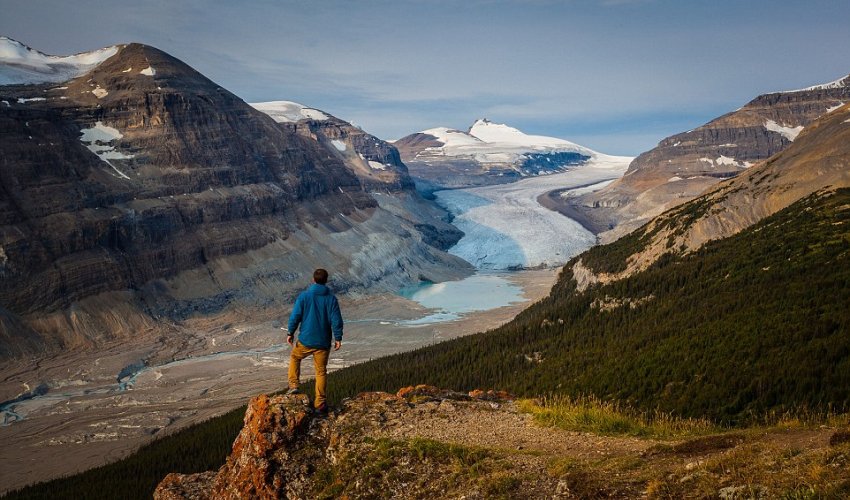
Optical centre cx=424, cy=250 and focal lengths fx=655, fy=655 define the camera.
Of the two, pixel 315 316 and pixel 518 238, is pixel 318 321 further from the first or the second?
pixel 518 238

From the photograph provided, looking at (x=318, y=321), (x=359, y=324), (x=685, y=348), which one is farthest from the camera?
(x=359, y=324)

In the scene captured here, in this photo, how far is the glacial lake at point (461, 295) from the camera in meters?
101

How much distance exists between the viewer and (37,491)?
3538 centimetres

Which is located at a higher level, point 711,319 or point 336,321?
point 336,321

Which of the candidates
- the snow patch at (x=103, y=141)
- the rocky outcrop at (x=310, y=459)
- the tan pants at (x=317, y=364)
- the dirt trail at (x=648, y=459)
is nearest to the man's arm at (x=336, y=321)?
the tan pants at (x=317, y=364)

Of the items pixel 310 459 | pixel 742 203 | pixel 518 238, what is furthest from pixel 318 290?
pixel 518 238

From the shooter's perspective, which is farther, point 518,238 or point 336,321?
point 518,238

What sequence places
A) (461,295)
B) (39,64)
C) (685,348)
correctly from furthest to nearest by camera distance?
1. (461,295)
2. (39,64)
3. (685,348)

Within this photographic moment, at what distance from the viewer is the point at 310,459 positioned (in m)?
13.3

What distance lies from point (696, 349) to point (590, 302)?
22094mm

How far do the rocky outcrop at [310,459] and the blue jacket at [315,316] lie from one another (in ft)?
4.42

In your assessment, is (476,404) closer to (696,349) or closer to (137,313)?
(696,349)

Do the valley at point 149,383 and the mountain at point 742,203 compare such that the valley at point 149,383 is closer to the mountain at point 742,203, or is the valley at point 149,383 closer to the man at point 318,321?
the mountain at point 742,203

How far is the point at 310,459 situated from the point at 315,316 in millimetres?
2955
